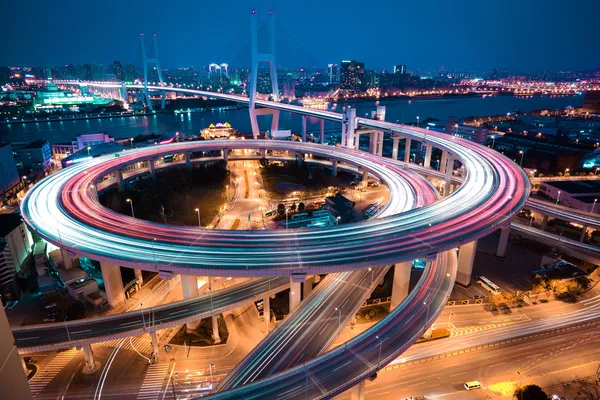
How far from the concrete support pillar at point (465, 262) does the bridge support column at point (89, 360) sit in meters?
14.3

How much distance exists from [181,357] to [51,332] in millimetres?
4018

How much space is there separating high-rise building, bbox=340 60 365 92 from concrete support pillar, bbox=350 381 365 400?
105179mm

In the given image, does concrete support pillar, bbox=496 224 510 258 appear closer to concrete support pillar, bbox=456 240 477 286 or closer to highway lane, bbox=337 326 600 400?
concrete support pillar, bbox=456 240 477 286

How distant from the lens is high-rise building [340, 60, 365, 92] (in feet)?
355

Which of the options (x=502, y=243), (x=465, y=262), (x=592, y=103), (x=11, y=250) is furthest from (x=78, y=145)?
(x=592, y=103)

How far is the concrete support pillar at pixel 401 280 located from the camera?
1287cm

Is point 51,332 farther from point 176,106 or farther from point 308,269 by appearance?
point 176,106

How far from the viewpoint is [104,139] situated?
3738cm

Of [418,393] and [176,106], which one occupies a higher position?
[176,106]

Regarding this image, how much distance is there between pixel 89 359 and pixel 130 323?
1.64 meters

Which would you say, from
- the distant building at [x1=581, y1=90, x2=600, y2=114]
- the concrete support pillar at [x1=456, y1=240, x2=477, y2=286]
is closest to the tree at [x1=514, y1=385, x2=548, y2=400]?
the concrete support pillar at [x1=456, y1=240, x2=477, y2=286]

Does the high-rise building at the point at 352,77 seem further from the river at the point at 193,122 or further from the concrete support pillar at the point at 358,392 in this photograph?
the concrete support pillar at the point at 358,392

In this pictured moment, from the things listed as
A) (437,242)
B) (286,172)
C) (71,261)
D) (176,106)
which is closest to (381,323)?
(437,242)

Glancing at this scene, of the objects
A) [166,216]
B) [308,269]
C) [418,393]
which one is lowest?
[418,393]
